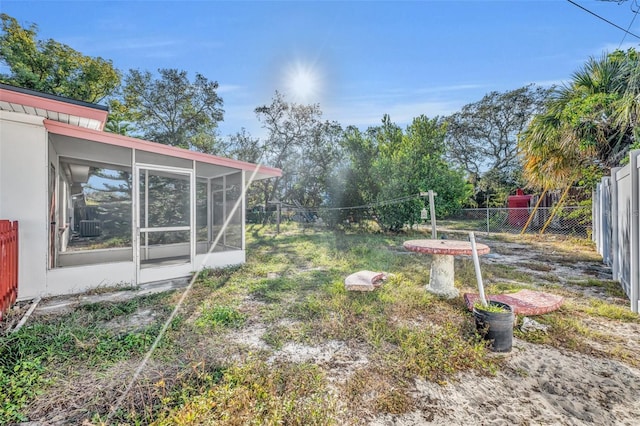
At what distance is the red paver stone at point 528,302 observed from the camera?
317 cm

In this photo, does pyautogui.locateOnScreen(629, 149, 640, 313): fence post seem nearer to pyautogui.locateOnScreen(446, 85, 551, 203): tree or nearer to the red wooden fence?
the red wooden fence

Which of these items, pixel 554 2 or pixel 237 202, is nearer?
pixel 554 2

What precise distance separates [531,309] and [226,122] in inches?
698

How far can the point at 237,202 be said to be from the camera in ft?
21.1

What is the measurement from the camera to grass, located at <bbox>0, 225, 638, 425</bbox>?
1.76 meters

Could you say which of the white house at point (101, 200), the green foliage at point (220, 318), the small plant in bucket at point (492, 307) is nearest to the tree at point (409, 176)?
the white house at point (101, 200)

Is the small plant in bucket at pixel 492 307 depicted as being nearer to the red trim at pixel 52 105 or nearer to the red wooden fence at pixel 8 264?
the red wooden fence at pixel 8 264

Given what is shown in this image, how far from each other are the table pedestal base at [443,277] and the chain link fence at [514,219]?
4493mm

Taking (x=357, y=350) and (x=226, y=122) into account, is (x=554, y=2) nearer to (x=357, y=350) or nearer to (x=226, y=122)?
(x=357, y=350)

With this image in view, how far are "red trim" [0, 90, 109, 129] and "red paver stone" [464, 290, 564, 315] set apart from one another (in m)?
6.04

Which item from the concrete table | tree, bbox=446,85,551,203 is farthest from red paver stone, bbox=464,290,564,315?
tree, bbox=446,85,551,203

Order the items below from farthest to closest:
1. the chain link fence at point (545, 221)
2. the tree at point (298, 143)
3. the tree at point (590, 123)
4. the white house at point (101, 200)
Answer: the tree at point (298, 143), the chain link fence at point (545, 221), the tree at point (590, 123), the white house at point (101, 200)

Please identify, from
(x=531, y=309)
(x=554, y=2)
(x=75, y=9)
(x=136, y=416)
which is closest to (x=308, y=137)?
(x=75, y=9)

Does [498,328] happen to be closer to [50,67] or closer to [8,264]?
[8,264]
